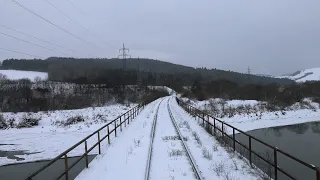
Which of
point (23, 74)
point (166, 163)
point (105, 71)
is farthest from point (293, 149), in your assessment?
point (23, 74)

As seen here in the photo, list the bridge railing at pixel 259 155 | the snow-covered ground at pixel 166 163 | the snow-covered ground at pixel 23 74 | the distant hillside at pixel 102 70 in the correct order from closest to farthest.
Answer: the bridge railing at pixel 259 155 → the snow-covered ground at pixel 166 163 → the distant hillside at pixel 102 70 → the snow-covered ground at pixel 23 74

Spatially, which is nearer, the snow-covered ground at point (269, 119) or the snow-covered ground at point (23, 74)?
the snow-covered ground at point (269, 119)

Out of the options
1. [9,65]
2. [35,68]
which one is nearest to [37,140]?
[35,68]

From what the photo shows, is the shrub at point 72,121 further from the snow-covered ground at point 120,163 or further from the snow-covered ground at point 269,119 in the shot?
the snow-covered ground at point 120,163

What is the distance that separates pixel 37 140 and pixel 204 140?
1282 centimetres

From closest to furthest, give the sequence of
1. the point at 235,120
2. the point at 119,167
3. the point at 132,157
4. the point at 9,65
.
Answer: the point at 119,167
the point at 132,157
the point at 235,120
the point at 9,65

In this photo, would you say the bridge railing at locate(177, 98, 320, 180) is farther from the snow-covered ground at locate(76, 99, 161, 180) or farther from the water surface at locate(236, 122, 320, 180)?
the snow-covered ground at locate(76, 99, 161, 180)

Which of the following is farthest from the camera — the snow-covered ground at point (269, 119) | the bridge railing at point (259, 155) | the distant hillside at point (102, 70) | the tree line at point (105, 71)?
the distant hillside at point (102, 70)

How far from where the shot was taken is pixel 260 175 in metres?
9.09

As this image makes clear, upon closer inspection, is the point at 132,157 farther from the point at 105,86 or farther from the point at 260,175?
the point at 105,86

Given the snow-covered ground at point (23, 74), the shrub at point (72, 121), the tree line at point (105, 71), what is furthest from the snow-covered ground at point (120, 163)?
the snow-covered ground at point (23, 74)

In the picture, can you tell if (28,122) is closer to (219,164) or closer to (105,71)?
(219,164)

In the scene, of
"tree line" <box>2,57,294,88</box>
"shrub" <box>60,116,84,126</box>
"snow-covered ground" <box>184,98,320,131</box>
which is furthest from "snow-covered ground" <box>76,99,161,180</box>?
"tree line" <box>2,57,294,88</box>

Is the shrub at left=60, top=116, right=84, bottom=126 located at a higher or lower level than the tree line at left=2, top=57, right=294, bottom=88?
lower
